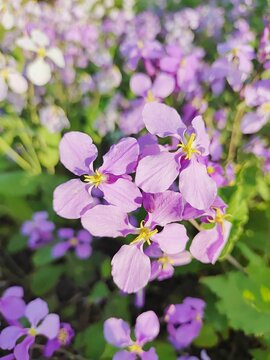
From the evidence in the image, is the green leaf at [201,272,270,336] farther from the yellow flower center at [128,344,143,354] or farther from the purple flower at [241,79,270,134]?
the purple flower at [241,79,270,134]

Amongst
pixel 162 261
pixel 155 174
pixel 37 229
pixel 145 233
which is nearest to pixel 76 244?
pixel 37 229

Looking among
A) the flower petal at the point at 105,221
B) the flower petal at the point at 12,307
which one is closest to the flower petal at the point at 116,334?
the flower petal at the point at 12,307

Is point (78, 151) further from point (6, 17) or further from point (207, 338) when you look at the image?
point (6, 17)

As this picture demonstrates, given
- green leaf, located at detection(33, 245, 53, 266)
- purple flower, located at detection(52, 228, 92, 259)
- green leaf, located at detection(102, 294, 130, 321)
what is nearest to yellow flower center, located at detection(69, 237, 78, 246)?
purple flower, located at detection(52, 228, 92, 259)

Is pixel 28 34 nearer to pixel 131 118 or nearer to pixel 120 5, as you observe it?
pixel 131 118

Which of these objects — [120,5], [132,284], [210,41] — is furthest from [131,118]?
[120,5]

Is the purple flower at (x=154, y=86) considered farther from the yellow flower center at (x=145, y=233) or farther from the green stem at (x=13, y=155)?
the green stem at (x=13, y=155)

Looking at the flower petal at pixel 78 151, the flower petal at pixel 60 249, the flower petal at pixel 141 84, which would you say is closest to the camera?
the flower petal at pixel 78 151
